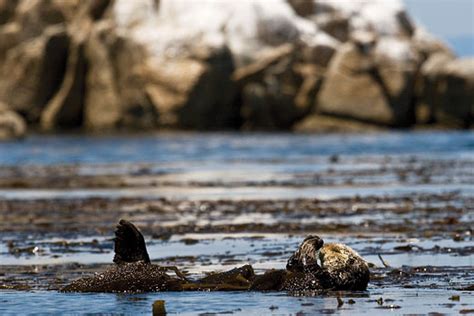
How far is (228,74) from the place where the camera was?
7300cm

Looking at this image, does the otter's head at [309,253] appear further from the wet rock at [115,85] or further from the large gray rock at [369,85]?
the wet rock at [115,85]

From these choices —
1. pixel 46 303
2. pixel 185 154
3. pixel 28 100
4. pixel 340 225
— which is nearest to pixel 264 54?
pixel 28 100

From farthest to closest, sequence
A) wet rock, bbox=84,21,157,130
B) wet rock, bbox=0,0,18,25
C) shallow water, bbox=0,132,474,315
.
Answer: wet rock, bbox=0,0,18,25 < wet rock, bbox=84,21,157,130 < shallow water, bbox=0,132,474,315

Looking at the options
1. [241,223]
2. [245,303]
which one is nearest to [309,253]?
[245,303]

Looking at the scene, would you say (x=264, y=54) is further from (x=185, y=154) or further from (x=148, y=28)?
(x=185, y=154)

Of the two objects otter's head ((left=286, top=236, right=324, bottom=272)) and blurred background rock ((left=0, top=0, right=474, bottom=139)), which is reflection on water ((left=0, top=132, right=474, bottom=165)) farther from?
otter's head ((left=286, top=236, right=324, bottom=272))

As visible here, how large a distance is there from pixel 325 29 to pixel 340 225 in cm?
6563

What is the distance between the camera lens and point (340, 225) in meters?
16.4

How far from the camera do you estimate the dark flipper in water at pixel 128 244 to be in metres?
10.2

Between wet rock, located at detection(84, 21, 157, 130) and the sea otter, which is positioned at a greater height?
wet rock, located at detection(84, 21, 157, 130)

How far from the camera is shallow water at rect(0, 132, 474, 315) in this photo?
390 inches

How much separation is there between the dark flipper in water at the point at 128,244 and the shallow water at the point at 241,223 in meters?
0.34

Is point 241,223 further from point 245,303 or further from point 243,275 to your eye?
point 245,303

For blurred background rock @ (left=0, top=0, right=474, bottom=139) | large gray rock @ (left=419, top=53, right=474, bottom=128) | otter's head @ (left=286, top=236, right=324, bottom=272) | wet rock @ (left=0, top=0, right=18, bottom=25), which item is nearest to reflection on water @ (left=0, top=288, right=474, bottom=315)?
otter's head @ (left=286, top=236, right=324, bottom=272)
